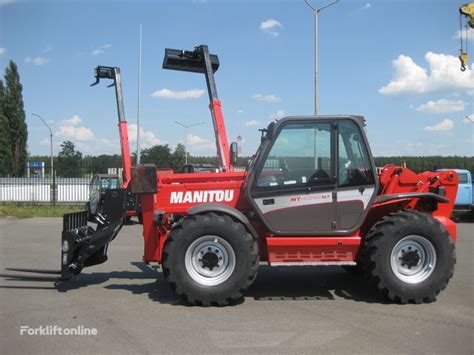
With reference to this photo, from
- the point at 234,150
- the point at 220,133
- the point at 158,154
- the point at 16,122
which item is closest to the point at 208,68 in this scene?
the point at 220,133

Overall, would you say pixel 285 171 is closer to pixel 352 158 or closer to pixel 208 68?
pixel 352 158

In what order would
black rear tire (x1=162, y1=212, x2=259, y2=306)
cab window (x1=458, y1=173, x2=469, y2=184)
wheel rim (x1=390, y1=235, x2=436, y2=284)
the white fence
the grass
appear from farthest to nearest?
the white fence → the grass → cab window (x1=458, y1=173, x2=469, y2=184) → wheel rim (x1=390, y1=235, x2=436, y2=284) → black rear tire (x1=162, y1=212, x2=259, y2=306)

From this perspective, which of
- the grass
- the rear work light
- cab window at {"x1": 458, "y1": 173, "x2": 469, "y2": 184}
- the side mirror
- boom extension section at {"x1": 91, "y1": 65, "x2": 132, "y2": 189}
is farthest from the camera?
the grass

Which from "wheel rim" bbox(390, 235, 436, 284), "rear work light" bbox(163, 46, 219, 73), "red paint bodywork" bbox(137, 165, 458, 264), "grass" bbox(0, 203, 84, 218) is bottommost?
"grass" bbox(0, 203, 84, 218)

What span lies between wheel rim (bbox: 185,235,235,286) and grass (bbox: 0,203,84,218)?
49.9 feet

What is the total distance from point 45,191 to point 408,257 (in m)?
20.6

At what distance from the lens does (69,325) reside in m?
4.97

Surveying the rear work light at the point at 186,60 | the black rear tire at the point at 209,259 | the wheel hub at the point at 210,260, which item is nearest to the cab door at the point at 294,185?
the black rear tire at the point at 209,259

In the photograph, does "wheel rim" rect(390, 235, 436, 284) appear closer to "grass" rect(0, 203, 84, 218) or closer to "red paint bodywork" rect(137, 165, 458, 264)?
"red paint bodywork" rect(137, 165, 458, 264)

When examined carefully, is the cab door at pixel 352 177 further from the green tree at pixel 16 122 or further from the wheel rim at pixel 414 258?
the green tree at pixel 16 122

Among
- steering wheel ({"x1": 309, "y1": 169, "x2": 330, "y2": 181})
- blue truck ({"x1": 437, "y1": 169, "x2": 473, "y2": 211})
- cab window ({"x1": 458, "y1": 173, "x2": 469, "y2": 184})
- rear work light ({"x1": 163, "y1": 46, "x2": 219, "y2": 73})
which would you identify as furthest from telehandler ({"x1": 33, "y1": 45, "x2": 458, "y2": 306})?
cab window ({"x1": 458, "y1": 173, "x2": 469, "y2": 184})

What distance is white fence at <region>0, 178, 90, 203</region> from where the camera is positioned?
2244 cm

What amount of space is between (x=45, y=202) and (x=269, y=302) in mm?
19112

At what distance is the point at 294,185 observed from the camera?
6023mm
